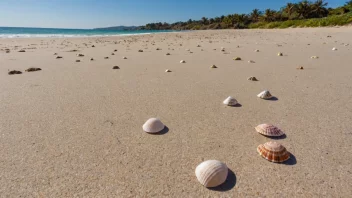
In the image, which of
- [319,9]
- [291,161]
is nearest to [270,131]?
[291,161]

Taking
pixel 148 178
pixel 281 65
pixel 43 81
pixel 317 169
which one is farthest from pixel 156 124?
pixel 281 65

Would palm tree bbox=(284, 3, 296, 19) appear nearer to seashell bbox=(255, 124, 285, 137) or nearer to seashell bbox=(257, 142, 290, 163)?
seashell bbox=(255, 124, 285, 137)

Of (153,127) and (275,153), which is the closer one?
(275,153)

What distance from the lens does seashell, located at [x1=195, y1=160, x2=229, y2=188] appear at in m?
1.45

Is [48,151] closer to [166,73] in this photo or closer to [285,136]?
[285,136]

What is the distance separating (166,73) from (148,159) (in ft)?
10.1

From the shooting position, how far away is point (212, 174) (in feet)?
4.80

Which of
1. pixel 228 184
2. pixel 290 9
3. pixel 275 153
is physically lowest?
pixel 228 184

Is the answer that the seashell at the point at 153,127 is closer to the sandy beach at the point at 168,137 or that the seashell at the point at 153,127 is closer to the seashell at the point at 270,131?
the sandy beach at the point at 168,137

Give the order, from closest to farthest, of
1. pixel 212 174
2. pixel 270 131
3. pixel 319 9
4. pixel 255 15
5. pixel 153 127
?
pixel 212 174, pixel 270 131, pixel 153 127, pixel 319 9, pixel 255 15

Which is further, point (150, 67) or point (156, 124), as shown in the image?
point (150, 67)

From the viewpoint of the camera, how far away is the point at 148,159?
68.5 inches

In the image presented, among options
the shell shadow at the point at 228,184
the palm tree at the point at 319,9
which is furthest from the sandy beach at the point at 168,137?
the palm tree at the point at 319,9

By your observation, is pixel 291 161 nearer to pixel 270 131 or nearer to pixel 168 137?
pixel 270 131
